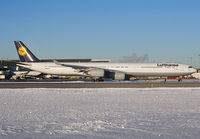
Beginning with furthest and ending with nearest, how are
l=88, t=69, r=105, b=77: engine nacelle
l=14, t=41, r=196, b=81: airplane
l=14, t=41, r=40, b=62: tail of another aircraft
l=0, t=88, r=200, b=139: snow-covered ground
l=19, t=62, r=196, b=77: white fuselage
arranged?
1. l=14, t=41, r=40, b=62: tail of another aircraft
2. l=19, t=62, r=196, b=77: white fuselage
3. l=14, t=41, r=196, b=81: airplane
4. l=88, t=69, r=105, b=77: engine nacelle
5. l=0, t=88, r=200, b=139: snow-covered ground

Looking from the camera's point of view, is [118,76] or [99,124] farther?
[118,76]

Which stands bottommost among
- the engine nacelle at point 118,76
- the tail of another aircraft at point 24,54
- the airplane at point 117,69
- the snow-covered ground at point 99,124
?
the snow-covered ground at point 99,124

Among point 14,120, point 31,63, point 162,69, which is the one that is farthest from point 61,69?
point 14,120

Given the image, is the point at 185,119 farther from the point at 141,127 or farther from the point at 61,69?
the point at 61,69


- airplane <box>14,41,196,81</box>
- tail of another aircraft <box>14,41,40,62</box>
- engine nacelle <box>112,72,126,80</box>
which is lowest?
engine nacelle <box>112,72,126,80</box>

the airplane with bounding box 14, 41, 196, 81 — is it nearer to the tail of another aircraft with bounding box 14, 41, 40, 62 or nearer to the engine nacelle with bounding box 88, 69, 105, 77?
the engine nacelle with bounding box 88, 69, 105, 77

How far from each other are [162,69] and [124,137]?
33161 mm

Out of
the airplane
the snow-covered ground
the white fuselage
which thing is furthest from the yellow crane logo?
the snow-covered ground

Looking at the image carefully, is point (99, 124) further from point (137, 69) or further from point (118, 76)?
point (137, 69)

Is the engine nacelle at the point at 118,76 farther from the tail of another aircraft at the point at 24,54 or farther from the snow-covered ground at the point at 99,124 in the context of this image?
the snow-covered ground at the point at 99,124

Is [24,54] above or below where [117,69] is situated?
above

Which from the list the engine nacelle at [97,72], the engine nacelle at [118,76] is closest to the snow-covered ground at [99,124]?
the engine nacelle at [118,76]

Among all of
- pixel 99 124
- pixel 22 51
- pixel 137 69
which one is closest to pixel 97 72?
pixel 137 69

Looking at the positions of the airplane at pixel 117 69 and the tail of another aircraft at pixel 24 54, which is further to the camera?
the tail of another aircraft at pixel 24 54
